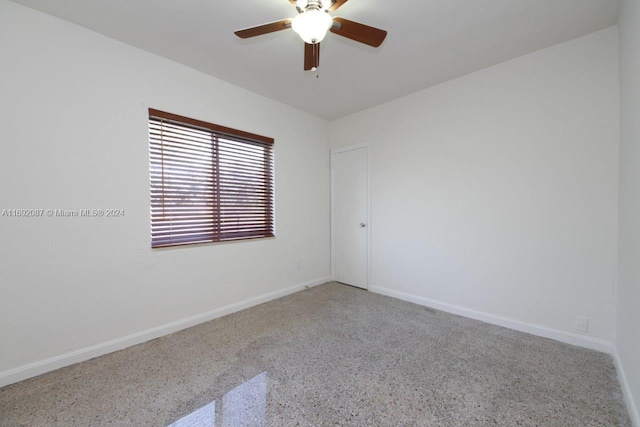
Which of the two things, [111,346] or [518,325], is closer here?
[111,346]

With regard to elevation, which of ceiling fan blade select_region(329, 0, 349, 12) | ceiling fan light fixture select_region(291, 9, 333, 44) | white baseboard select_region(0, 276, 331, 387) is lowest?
white baseboard select_region(0, 276, 331, 387)

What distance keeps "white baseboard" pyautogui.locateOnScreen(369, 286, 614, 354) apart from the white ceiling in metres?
2.48

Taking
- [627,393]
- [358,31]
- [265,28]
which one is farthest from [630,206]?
[265,28]

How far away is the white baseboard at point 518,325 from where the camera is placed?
2044mm

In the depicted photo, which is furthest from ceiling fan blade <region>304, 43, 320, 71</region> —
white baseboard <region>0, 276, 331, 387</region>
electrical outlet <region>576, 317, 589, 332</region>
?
electrical outlet <region>576, 317, 589, 332</region>

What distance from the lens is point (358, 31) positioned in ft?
5.13

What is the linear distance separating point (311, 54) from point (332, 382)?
2.24 metres

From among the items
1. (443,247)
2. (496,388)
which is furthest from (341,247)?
(496,388)

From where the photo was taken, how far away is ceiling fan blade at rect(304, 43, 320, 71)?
168 centimetres

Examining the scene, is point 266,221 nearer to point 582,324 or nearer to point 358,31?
point 358,31

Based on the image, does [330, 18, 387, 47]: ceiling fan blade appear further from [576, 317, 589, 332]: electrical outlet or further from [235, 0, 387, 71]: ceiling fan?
[576, 317, 589, 332]: electrical outlet

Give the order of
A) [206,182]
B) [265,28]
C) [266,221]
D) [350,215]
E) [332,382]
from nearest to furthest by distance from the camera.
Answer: [265,28] → [332,382] → [206,182] → [266,221] → [350,215]

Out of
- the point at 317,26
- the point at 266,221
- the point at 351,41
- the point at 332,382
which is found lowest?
the point at 332,382

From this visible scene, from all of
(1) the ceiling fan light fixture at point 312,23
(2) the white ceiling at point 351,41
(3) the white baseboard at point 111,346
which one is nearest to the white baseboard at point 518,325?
(3) the white baseboard at point 111,346
